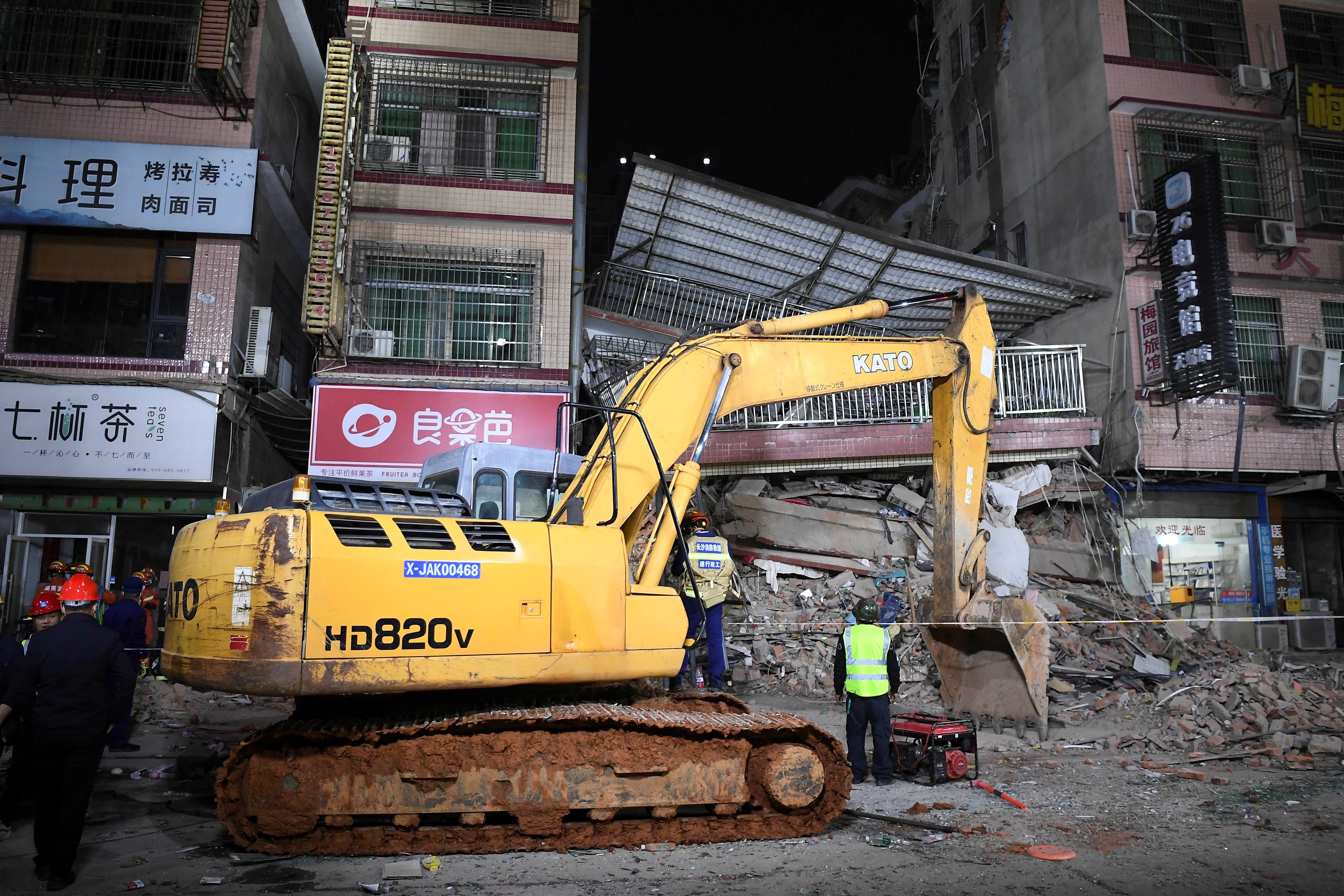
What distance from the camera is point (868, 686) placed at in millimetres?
7129

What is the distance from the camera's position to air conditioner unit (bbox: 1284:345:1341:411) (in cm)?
1429

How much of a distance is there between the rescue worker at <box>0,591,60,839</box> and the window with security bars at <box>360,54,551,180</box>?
1024 centimetres

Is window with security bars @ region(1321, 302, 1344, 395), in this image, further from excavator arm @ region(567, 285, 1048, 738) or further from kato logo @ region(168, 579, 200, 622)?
kato logo @ region(168, 579, 200, 622)

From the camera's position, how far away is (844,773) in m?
5.93

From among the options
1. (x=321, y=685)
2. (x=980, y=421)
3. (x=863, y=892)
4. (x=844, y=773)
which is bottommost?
(x=863, y=892)

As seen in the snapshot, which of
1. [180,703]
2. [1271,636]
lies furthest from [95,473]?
[1271,636]

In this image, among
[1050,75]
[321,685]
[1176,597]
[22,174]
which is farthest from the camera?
[1050,75]

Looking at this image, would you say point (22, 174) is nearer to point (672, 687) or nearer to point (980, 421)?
point (672, 687)

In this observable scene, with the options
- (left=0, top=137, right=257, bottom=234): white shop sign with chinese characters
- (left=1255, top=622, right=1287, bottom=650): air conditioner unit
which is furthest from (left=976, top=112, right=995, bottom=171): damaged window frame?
(left=0, top=137, right=257, bottom=234): white shop sign with chinese characters

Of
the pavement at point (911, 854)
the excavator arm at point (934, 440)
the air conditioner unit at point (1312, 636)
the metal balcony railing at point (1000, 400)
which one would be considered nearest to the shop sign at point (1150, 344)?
the metal balcony railing at point (1000, 400)

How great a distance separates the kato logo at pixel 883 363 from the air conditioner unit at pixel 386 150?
990 centimetres

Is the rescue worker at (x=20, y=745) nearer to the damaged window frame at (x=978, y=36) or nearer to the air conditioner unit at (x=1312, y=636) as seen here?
the air conditioner unit at (x=1312, y=636)

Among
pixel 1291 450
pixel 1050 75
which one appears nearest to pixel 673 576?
pixel 1291 450

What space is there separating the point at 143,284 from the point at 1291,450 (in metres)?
19.2
